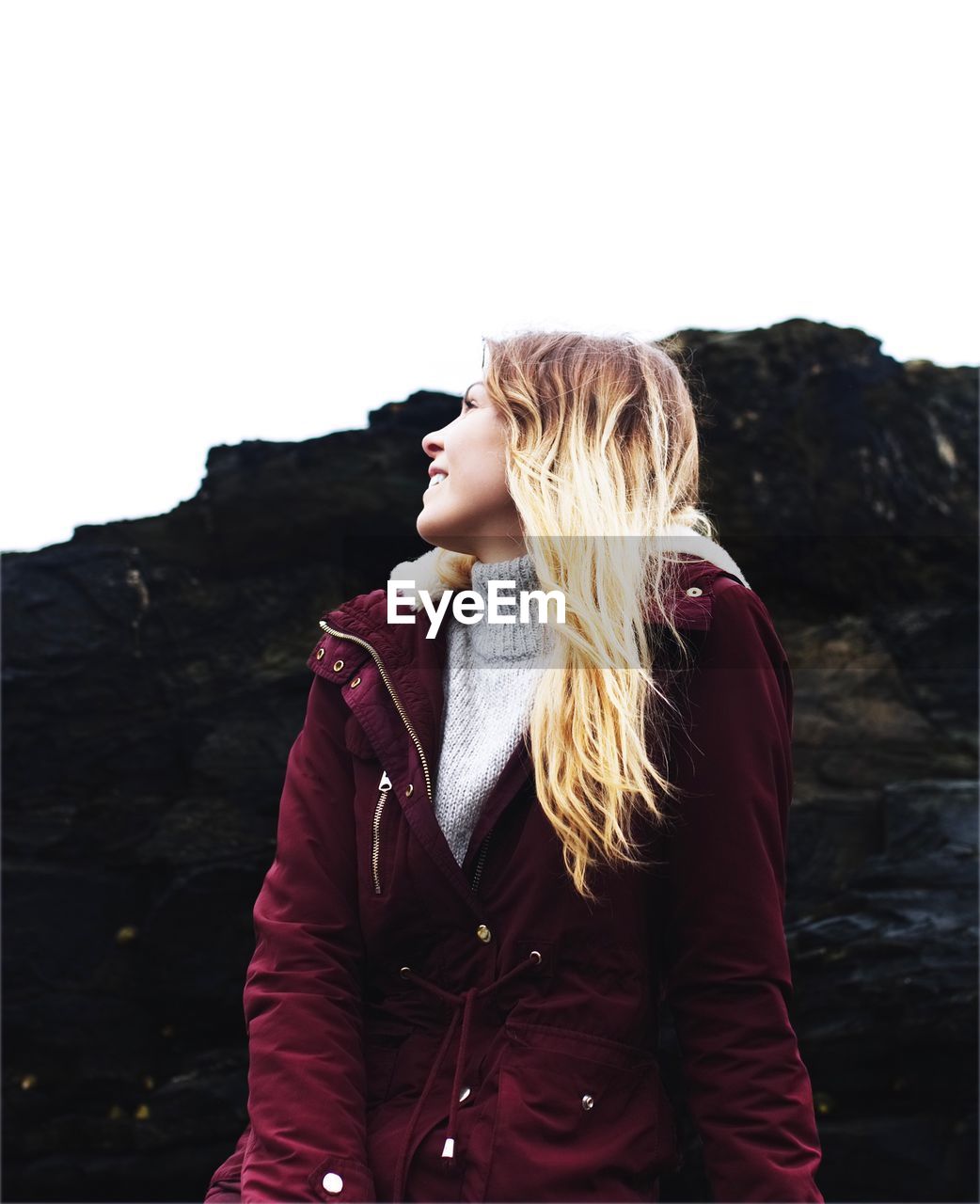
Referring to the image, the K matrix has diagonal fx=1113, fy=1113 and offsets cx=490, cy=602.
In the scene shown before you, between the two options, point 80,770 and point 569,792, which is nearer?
point 569,792

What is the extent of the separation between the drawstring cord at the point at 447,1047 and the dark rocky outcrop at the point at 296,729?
2.03 metres

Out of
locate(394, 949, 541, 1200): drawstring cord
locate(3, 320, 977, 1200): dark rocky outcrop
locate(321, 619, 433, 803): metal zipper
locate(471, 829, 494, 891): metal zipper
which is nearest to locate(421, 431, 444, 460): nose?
locate(321, 619, 433, 803): metal zipper

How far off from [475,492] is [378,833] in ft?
2.45

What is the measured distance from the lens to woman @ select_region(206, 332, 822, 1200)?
203 cm

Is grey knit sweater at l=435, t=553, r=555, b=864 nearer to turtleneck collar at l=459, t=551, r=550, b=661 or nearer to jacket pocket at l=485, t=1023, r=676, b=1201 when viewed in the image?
turtleneck collar at l=459, t=551, r=550, b=661

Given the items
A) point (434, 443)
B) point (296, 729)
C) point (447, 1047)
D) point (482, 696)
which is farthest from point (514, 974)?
point (296, 729)

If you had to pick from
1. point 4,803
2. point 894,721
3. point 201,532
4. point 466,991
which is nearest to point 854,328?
point 894,721

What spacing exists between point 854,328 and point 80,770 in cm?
365

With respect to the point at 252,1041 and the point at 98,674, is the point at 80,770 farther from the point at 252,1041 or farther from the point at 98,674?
the point at 252,1041

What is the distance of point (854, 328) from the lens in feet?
15.6

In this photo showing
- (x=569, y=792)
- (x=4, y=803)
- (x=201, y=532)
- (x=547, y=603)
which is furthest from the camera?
(x=201, y=532)

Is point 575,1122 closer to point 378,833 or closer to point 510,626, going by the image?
point 378,833

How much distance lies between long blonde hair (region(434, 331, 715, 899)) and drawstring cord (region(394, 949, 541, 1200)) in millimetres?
224

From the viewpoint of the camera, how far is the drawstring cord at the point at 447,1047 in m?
2.00
